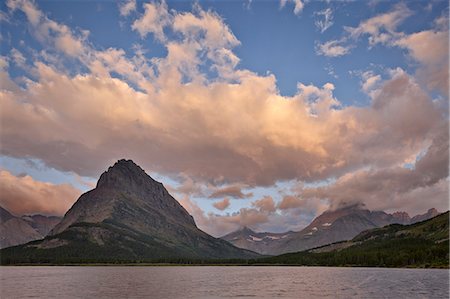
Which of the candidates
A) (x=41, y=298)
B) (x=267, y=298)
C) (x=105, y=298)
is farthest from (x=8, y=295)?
(x=267, y=298)

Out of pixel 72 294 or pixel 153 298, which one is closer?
pixel 153 298

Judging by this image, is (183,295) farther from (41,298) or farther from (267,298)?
(41,298)

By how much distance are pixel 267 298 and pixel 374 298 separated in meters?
30.3

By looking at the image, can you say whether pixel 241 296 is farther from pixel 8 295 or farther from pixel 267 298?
pixel 8 295

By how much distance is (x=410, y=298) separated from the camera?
11688 cm

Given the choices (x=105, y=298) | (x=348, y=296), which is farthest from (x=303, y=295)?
(x=105, y=298)

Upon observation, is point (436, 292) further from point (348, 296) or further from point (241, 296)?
point (241, 296)

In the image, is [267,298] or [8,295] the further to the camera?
[8,295]

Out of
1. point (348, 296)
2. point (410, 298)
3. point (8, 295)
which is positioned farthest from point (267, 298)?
point (8, 295)

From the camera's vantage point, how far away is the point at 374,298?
118250 mm

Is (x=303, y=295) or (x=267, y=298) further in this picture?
(x=303, y=295)

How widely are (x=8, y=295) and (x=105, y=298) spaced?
1321 inches

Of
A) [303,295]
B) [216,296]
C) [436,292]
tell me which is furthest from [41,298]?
[436,292]

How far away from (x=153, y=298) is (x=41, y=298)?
3212cm
